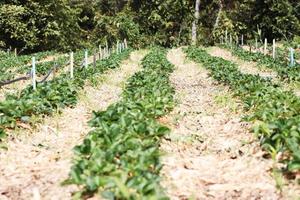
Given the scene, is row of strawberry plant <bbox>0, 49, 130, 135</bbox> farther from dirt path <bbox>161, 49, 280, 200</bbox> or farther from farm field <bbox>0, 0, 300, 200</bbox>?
dirt path <bbox>161, 49, 280, 200</bbox>

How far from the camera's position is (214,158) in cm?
709

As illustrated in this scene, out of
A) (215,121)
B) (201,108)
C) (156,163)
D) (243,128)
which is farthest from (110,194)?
(201,108)

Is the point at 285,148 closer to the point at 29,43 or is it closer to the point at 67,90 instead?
the point at 67,90

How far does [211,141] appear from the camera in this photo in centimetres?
804

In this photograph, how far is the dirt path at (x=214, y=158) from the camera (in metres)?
5.67

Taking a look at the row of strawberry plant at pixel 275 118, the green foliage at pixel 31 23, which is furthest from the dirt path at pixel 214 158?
the green foliage at pixel 31 23

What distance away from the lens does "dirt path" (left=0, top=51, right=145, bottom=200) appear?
5785mm

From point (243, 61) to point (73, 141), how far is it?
1830 centimetres

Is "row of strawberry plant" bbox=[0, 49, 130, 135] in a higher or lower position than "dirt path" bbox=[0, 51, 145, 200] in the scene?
higher

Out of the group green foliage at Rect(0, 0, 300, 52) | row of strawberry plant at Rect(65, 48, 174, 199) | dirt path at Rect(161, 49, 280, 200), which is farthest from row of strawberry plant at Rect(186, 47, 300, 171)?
green foliage at Rect(0, 0, 300, 52)

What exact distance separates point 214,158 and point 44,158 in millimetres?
2513

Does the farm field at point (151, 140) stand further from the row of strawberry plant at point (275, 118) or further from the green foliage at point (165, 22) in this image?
the green foliage at point (165, 22)

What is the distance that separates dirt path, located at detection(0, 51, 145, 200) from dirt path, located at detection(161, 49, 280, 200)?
1390 millimetres

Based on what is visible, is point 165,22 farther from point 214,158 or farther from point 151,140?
point 151,140
